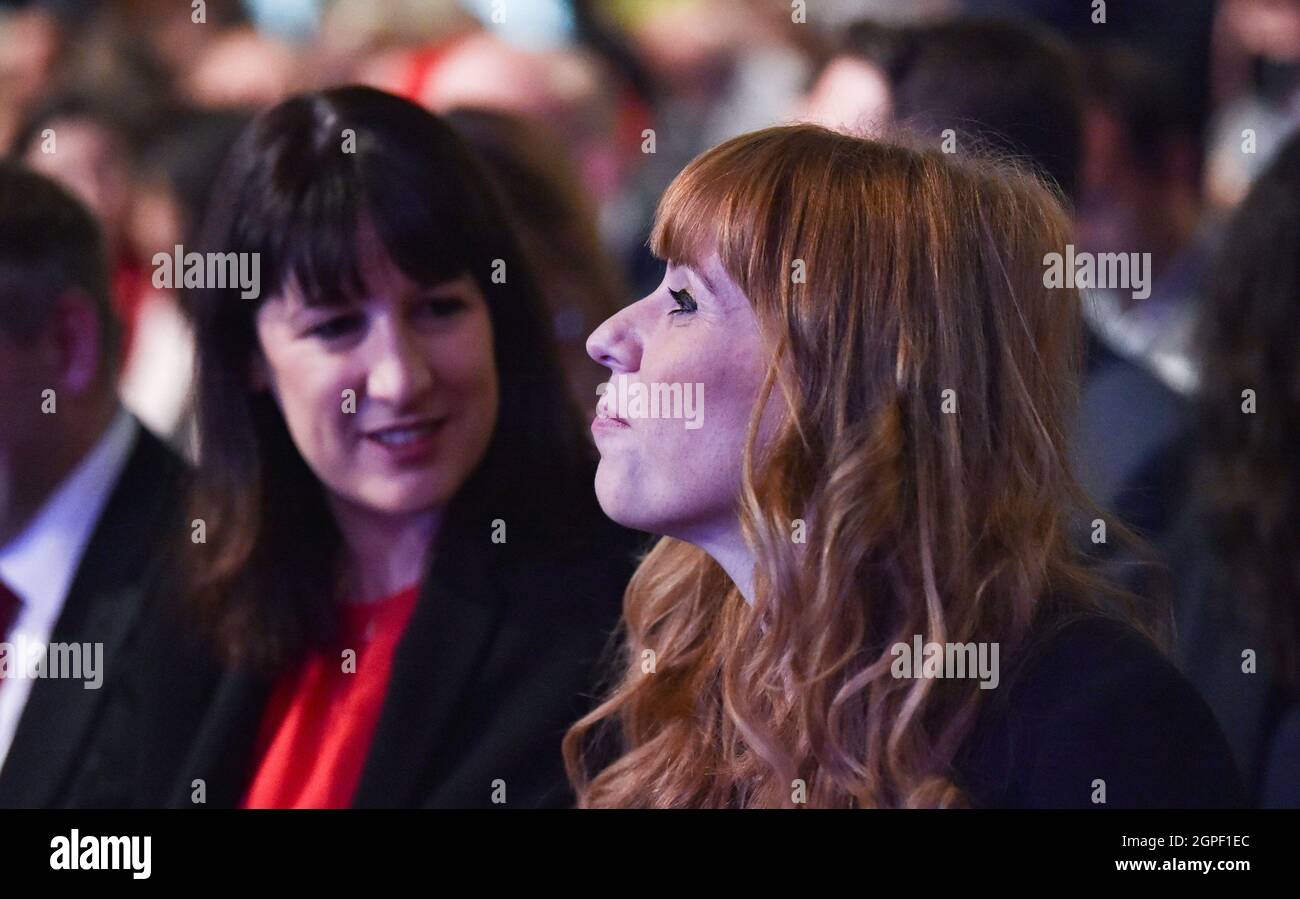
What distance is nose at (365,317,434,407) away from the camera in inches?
78.1

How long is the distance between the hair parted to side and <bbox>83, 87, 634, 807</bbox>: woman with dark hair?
0.44 m

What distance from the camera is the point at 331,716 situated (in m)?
2.03

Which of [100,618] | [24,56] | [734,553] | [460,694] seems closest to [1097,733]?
[734,553]

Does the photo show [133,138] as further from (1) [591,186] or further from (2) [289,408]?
(2) [289,408]

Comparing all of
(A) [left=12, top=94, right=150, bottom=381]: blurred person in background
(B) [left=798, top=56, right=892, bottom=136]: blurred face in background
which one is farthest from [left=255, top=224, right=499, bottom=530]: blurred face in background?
(A) [left=12, top=94, right=150, bottom=381]: blurred person in background

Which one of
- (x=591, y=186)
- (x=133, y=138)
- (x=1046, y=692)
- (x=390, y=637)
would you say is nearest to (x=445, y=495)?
(x=390, y=637)

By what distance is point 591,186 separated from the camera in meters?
3.17

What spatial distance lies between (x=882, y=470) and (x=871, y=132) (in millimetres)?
418

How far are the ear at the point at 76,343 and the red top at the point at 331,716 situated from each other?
2.01 feet

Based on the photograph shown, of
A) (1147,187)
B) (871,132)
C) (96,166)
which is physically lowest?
(871,132)

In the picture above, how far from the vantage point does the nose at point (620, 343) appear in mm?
1688

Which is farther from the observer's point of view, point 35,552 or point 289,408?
point 35,552

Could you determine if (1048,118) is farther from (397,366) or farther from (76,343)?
(76,343)

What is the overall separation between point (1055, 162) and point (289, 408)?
1.18 metres
